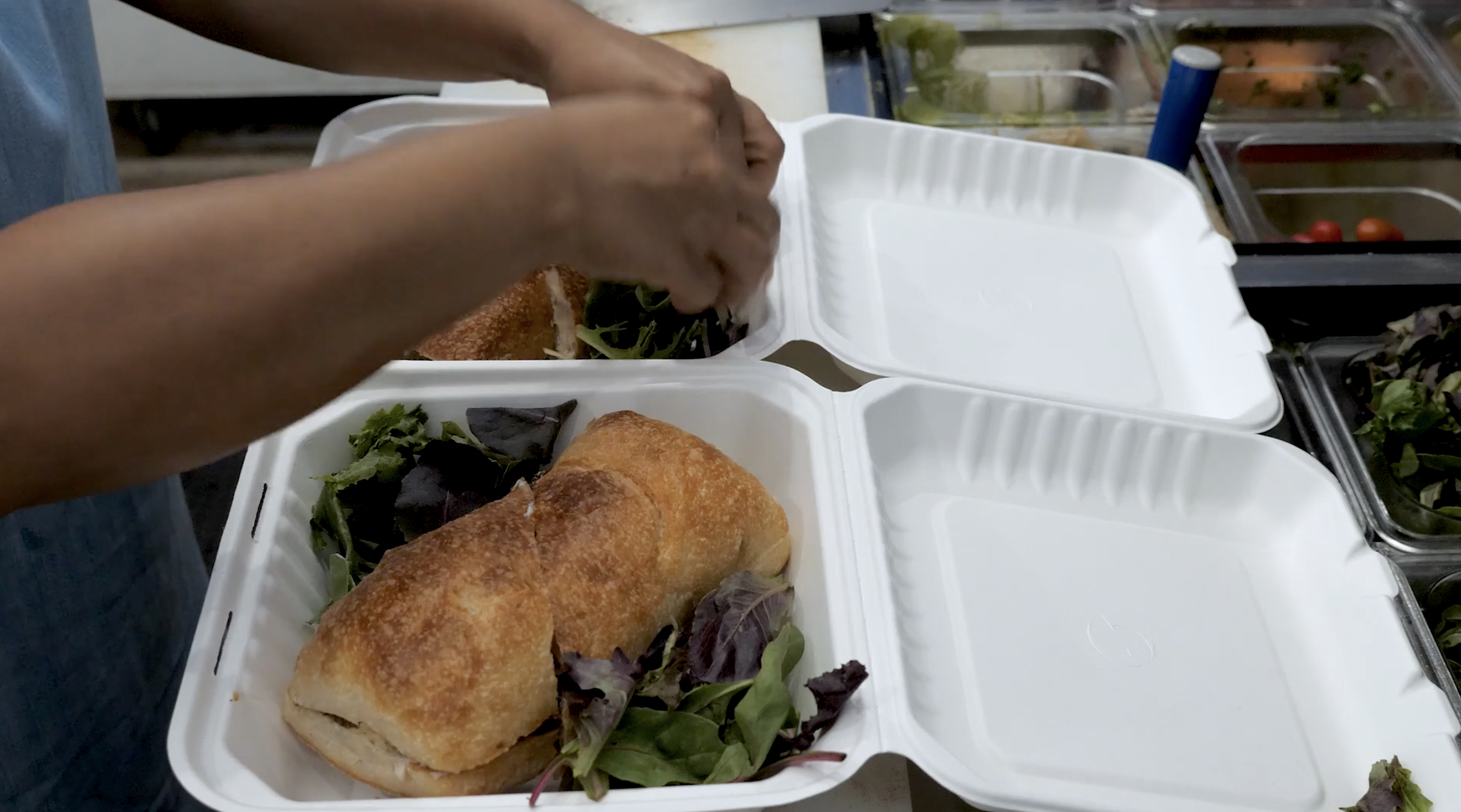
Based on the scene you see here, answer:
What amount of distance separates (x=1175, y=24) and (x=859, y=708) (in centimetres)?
207

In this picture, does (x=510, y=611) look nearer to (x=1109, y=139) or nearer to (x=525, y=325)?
(x=525, y=325)

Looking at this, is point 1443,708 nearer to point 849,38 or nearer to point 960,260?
point 960,260

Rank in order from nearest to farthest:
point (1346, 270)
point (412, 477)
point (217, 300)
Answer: point (217, 300), point (412, 477), point (1346, 270)

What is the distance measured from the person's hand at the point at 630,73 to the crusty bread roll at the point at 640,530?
32 cm

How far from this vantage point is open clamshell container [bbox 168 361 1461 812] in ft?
3.09

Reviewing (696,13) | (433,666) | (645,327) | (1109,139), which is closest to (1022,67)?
(1109,139)

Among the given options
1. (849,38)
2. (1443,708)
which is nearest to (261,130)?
(849,38)

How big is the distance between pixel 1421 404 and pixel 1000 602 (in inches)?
28.7

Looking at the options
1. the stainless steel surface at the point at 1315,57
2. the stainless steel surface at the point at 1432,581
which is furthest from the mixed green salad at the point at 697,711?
the stainless steel surface at the point at 1315,57

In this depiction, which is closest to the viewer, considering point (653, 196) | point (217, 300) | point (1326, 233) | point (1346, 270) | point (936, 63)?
point (217, 300)

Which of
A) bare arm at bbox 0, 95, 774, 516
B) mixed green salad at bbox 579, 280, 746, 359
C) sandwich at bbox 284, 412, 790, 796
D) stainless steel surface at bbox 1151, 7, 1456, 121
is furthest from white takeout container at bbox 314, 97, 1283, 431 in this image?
stainless steel surface at bbox 1151, 7, 1456, 121

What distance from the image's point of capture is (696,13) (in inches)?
84.5

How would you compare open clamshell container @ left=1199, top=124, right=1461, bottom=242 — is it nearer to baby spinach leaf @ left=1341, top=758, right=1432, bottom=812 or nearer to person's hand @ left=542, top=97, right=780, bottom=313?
baby spinach leaf @ left=1341, top=758, right=1432, bottom=812

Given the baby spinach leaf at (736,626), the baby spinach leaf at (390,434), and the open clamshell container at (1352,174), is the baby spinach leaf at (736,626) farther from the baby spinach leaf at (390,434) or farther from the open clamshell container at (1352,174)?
the open clamshell container at (1352,174)
